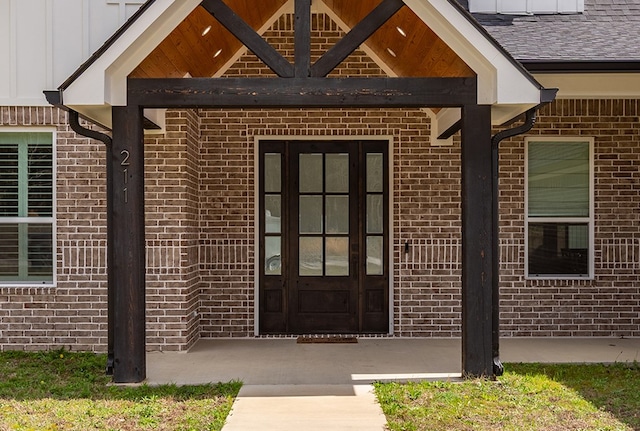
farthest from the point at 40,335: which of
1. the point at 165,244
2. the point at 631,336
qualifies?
the point at 631,336

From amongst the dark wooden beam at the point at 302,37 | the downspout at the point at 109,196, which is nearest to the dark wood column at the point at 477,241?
the dark wooden beam at the point at 302,37

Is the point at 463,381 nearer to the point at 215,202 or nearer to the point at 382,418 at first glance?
→ the point at 382,418

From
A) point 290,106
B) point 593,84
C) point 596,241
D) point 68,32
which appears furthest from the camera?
point 596,241

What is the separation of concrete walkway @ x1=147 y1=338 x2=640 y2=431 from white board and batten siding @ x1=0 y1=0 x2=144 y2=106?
3.62 metres

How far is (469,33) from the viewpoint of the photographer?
6.07m

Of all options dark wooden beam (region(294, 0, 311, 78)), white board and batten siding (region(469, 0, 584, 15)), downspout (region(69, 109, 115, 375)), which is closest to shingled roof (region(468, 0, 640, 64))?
white board and batten siding (region(469, 0, 584, 15))

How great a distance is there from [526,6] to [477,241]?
4.46 metres

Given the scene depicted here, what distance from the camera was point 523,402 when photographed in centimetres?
580

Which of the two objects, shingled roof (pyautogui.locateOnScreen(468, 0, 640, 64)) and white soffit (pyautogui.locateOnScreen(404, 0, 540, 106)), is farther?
shingled roof (pyautogui.locateOnScreen(468, 0, 640, 64))

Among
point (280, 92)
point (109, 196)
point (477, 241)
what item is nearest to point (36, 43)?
point (109, 196)

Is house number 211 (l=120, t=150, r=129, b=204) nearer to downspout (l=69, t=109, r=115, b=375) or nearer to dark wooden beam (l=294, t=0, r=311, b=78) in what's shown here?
downspout (l=69, t=109, r=115, b=375)

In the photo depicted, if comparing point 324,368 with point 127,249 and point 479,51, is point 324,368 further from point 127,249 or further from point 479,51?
point 479,51

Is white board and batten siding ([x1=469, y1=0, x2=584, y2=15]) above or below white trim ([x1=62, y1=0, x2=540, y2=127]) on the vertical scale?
above

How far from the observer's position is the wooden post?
251 inches
